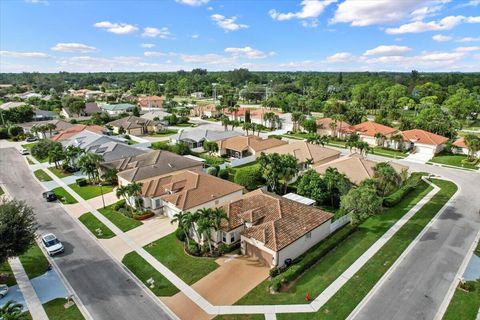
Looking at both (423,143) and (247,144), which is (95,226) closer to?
(247,144)

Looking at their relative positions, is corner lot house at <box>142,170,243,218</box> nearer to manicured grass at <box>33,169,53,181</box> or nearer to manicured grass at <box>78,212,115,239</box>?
manicured grass at <box>78,212,115,239</box>

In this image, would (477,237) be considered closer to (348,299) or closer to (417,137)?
(348,299)

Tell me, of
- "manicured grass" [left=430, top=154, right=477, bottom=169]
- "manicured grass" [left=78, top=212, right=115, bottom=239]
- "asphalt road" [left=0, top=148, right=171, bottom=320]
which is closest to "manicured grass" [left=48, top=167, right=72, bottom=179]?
"asphalt road" [left=0, top=148, right=171, bottom=320]

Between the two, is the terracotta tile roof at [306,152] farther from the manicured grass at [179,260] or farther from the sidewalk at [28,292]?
the sidewalk at [28,292]

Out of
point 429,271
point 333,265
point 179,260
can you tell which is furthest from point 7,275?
point 429,271

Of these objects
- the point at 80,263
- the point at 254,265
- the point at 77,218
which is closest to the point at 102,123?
the point at 77,218
